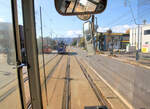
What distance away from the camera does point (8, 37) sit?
47.5 inches

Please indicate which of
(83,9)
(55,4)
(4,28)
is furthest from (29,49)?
(83,9)

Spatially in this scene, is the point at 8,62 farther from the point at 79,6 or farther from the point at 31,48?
the point at 79,6

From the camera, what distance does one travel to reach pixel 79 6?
1635mm

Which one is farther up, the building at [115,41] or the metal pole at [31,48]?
the building at [115,41]

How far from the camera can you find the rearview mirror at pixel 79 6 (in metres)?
1.49

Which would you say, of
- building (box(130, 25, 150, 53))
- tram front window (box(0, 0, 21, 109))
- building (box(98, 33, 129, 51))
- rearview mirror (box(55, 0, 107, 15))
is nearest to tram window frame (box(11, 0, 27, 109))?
tram front window (box(0, 0, 21, 109))

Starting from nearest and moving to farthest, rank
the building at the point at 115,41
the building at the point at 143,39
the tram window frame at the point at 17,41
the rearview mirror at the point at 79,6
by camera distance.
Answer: the tram window frame at the point at 17,41, the rearview mirror at the point at 79,6, the building at the point at 143,39, the building at the point at 115,41

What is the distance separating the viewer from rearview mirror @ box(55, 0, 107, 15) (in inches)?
58.6

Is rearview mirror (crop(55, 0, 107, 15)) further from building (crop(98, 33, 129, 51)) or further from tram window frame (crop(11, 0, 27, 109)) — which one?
building (crop(98, 33, 129, 51))

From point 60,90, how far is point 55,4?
317cm

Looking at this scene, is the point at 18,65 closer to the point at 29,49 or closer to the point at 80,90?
the point at 29,49

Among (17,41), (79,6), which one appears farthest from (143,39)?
(17,41)

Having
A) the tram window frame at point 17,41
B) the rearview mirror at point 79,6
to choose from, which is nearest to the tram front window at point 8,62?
the tram window frame at point 17,41

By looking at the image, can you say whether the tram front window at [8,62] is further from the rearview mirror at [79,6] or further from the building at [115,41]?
the building at [115,41]
